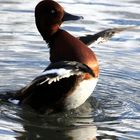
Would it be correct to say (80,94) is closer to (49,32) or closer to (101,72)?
(49,32)

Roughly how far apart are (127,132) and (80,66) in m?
0.87

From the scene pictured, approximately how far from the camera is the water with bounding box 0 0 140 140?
24.8ft

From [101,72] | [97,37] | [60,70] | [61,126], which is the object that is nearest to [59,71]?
[60,70]

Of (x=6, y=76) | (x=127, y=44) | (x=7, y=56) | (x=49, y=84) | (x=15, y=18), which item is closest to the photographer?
(x=49, y=84)

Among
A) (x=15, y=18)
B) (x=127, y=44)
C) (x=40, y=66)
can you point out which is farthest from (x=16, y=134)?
(x=15, y=18)

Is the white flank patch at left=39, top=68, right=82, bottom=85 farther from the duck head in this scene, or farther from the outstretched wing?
the outstretched wing

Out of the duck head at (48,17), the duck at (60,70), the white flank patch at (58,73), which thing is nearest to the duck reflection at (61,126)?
the duck at (60,70)

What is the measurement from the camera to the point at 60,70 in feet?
24.4

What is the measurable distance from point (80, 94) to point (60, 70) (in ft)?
2.13

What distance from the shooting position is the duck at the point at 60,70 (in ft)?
25.5

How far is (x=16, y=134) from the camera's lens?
24.1 feet

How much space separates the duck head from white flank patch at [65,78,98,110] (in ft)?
2.72

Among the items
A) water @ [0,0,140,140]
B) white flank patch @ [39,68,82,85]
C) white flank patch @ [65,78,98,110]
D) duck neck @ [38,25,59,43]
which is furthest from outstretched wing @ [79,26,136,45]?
white flank patch @ [39,68,82,85]

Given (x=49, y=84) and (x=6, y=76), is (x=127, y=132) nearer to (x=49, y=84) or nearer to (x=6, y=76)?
(x=49, y=84)
